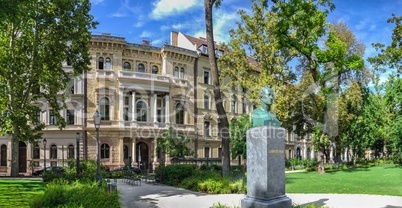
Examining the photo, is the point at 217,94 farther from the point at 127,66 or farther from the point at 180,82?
the point at 180,82

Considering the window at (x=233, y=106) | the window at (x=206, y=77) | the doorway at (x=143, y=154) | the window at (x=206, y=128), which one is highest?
the window at (x=206, y=77)

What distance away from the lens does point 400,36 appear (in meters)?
25.3

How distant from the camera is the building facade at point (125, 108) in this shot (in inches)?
1447

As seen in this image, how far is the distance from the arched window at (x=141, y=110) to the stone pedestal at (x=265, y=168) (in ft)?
99.7

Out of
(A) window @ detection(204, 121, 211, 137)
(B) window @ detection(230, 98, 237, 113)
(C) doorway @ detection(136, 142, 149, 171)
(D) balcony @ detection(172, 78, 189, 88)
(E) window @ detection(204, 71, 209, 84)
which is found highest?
(E) window @ detection(204, 71, 209, 84)

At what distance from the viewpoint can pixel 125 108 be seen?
127ft

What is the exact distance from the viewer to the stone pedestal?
31.7 ft

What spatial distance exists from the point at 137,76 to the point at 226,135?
69.5 ft

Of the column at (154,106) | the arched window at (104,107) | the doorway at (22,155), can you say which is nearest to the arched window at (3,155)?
the doorway at (22,155)

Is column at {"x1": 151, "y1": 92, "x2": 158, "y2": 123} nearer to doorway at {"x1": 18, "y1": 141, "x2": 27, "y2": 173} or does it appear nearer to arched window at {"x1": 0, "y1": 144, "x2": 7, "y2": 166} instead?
doorway at {"x1": 18, "y1": 141, "x2": 27, "y2": 173}

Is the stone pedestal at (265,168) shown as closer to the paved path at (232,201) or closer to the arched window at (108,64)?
the paved path at (232,201)

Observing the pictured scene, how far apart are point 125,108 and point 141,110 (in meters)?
1.84

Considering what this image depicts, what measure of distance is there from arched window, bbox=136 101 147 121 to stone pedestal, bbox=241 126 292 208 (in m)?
30.4

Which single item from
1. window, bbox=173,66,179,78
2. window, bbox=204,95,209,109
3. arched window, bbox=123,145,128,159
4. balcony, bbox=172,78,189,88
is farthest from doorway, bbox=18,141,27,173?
window, bbox=204,95,209,109
